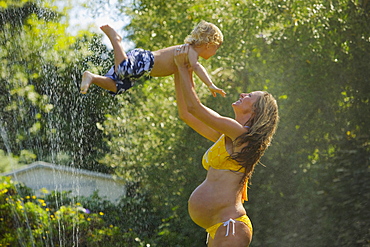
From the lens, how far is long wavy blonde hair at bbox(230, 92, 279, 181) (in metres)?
2.55

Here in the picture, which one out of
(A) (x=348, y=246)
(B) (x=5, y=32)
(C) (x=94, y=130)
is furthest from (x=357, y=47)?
(B) (x=5, y=32)

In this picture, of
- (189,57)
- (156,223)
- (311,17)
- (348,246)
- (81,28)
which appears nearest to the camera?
(189,57)

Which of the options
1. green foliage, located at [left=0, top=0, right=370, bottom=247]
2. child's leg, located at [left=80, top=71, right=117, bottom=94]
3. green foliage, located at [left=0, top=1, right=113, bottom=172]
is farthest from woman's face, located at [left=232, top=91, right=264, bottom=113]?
green foliage, located at [left=0, top=1, right=113, bottom=172]

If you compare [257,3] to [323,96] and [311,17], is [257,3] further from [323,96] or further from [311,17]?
[323,96]

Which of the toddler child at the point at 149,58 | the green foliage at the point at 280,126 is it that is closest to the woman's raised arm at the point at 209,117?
the toddler child at the point at 149,58

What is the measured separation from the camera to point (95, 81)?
279 cm

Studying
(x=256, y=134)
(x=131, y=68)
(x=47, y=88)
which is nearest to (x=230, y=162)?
(x=256, y=134)

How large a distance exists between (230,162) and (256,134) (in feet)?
0.56

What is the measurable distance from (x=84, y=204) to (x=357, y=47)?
3.39 metres

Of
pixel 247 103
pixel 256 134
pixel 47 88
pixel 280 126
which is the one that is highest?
pixel 47 88

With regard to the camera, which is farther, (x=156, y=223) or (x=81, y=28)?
(x=81, y=28)

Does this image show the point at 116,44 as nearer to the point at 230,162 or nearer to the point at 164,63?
the point at 164,63

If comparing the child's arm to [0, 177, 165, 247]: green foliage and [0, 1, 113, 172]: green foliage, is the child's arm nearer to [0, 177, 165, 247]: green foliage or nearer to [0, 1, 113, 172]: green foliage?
[0, 177, 165, 247]: green foliage

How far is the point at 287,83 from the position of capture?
5129 mm
